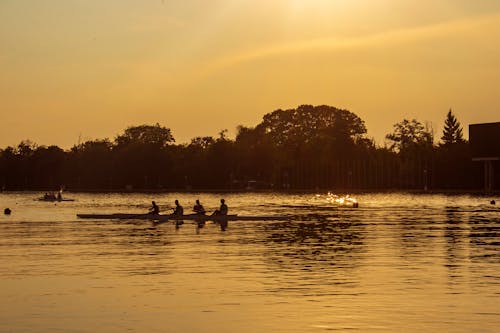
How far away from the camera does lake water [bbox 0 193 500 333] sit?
962 inches

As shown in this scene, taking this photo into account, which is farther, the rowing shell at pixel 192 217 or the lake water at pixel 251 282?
the rowing shell at pixel 192 217

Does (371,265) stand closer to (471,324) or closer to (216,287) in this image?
(216,287)

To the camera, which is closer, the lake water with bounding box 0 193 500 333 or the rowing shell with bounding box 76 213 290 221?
the lake water with bounding box 0 193 500 333

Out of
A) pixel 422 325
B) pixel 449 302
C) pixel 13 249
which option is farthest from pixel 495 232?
pixel 422 325

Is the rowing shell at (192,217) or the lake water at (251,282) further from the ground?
the rowing shell at (192,217)

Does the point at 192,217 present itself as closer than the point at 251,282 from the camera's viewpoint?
No

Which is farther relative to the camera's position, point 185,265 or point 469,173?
point 469,173

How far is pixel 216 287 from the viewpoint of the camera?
102 feet

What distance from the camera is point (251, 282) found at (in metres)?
32.1

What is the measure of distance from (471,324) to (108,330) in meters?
8.93

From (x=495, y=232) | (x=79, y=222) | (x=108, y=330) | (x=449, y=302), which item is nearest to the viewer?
(x=108, y=330)

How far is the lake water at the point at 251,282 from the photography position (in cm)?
2444

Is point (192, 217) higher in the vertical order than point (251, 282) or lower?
higher

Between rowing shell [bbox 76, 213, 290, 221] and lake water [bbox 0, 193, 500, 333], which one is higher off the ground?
rowing shell [bbox 76, 213, 290, 221]
